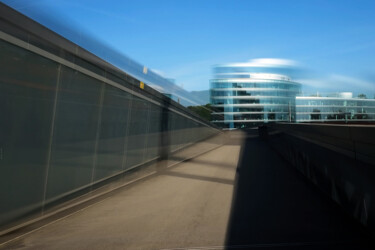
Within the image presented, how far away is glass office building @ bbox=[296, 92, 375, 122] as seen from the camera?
20594 mm

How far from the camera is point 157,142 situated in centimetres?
1063

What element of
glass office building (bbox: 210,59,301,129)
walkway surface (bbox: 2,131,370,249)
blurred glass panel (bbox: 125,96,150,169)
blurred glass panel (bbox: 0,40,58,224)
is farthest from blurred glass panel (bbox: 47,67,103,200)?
glass office building (bbox: 210,59,301,129)

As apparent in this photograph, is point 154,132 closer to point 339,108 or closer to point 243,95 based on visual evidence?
point 339,108

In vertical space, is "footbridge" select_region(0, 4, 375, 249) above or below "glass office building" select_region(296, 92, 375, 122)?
below

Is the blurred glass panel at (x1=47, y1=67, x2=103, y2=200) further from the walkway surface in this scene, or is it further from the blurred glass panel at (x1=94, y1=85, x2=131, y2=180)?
the walkway surface

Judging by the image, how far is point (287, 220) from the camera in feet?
16.6

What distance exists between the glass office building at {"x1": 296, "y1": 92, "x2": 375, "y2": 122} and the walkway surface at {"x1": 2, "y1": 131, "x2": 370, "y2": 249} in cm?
1490

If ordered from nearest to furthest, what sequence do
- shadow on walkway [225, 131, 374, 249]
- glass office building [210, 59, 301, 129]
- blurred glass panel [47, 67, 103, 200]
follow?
shadow on walkway [225, 131, 374, 249] → blurred glass panel [47, 67, 103, 200] → glass office building [210, 59, 301, 129]

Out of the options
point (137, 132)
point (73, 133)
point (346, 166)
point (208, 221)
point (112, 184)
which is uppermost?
point (137, 132)

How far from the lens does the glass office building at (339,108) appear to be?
811 inches

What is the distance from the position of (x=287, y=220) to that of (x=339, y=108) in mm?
20386

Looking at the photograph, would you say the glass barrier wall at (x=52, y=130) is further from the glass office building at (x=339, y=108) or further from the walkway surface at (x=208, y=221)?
the glass office building at (x=339, y=108)

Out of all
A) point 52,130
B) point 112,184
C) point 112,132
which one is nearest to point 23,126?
point 52,130

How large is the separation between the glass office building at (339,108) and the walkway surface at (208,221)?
587 inches
